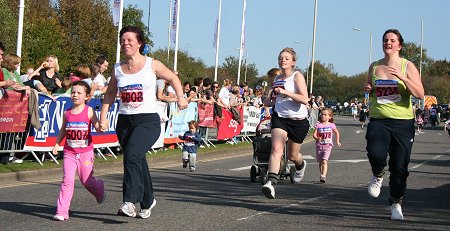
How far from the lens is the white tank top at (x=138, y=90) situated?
27.5 ft

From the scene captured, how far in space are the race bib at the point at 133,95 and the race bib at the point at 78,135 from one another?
0.68 metres

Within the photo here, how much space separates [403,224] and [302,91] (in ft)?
8.74

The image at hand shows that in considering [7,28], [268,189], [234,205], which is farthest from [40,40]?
[268,189]

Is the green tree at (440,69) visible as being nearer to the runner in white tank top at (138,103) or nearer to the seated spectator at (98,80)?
the seated spectator at (98,80)

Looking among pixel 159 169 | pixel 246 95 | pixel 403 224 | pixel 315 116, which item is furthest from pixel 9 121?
pixel 315 116

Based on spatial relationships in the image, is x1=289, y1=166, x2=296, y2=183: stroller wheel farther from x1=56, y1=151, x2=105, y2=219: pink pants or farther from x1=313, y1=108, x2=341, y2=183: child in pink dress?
x1=56, y1=151, x2=105, y2=219: pink pants

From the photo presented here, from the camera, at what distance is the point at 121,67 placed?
336 inches

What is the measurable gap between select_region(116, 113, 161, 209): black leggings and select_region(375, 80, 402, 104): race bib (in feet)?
8.30

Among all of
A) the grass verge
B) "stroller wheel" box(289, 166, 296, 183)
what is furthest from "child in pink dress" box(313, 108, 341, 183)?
the grass verge

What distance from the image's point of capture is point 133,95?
8383 mm

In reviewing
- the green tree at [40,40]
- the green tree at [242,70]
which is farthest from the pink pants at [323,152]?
the green tree at [242,70]

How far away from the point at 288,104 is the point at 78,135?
10.6ft

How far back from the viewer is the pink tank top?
8758mm

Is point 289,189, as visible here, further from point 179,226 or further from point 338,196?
point 179,226
